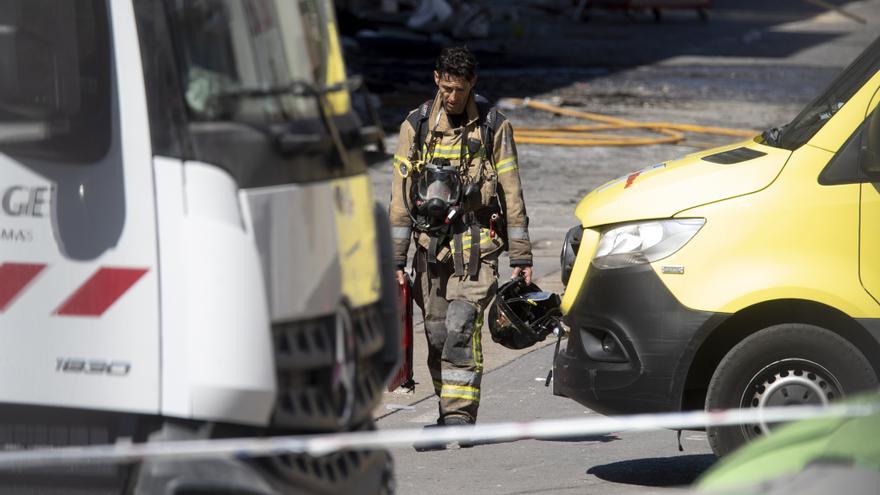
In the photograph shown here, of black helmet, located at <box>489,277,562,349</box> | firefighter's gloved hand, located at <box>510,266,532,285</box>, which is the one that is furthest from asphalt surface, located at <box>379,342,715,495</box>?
firefighter's gloved hand, located at <box>510,266,532,285</box>

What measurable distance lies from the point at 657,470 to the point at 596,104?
53.9ft

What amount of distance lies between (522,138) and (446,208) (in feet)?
38.7

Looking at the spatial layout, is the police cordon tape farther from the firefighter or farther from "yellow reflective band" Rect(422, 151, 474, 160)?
"yellow reflective band" Rect(422, 151, 474, 160)

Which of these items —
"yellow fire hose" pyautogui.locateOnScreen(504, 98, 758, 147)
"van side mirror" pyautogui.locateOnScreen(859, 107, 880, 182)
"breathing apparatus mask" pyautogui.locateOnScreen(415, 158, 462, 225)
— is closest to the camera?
"van side mirror" pyautogui.locateOnScreen(859, 107, 880, 182)

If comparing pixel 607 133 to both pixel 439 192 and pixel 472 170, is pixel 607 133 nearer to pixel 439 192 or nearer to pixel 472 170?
pixel 472 170

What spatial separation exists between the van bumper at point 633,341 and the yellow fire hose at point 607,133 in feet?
40.0

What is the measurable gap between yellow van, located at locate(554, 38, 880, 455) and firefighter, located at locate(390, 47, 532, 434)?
3.01 ft

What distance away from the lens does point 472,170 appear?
7.93 meters

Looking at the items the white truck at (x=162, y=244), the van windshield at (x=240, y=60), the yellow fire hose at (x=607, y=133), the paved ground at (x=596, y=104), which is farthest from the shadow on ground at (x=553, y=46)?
the white truck at (x=162, y=244)

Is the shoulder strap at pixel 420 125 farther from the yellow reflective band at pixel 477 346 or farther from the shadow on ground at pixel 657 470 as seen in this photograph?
the shadow on ground at pixel 657 470

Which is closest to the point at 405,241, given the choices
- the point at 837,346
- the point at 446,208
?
the point at 446,208

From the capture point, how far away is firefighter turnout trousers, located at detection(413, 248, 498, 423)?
7.81 m

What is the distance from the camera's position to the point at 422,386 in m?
9.25

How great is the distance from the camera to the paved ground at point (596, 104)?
7527 mm
